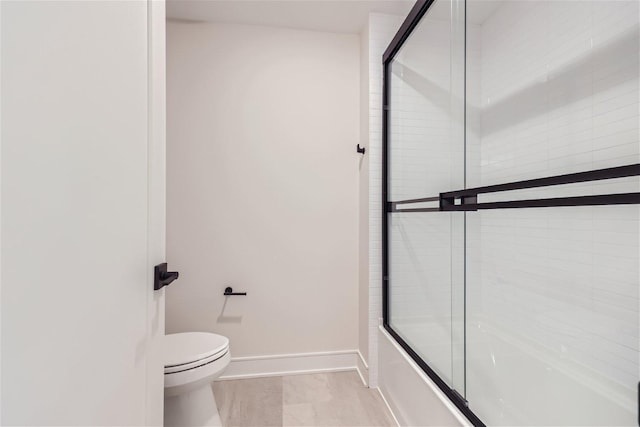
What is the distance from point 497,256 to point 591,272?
38 centimetres

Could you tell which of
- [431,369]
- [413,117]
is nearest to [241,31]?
[413,117]

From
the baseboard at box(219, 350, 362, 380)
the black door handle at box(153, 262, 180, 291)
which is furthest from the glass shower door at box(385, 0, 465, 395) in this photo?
the black door handle at box(153, 262, 180, 291)

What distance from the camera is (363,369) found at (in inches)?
89.0

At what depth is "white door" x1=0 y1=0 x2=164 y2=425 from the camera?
466 millimetres

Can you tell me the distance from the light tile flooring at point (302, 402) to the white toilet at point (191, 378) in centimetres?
24

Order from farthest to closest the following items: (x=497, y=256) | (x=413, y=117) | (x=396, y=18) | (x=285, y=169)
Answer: (x=285, y=169), (x=396, y=18), (x=413, y=117), (x=497, y=256)

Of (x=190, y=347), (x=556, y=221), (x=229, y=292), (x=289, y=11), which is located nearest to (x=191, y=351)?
(x=190, y=347)

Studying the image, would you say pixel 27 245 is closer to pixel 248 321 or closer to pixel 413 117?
pixel 413 117

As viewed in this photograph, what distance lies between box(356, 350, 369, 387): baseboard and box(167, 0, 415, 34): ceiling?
2270mm

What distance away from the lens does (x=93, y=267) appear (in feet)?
2.19

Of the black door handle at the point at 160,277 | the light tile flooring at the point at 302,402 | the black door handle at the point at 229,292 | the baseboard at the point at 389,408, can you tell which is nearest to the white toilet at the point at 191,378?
the light tile flooring at the point at 302,402

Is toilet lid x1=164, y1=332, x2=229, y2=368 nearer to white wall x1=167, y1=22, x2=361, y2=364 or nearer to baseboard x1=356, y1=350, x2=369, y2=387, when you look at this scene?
white wall x1=167, y1=22, x2=361, y2=364

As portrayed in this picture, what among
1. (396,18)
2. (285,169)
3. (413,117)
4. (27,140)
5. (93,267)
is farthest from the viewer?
(285,169)

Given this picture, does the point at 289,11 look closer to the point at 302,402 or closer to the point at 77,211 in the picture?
the point at 77,211
